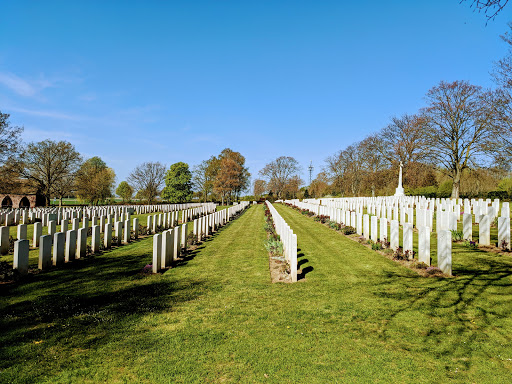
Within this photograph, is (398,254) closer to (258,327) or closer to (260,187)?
(258,327)

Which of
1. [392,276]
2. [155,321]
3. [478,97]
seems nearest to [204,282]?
[155,321]

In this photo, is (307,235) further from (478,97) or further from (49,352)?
(478,97)

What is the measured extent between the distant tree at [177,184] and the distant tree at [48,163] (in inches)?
863

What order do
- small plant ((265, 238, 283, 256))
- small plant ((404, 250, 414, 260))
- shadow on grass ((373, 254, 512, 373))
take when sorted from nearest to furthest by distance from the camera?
shadow on grass ((373, 254, 512, 373)) → small plant ((404, 250, 414, 260)) → small plant ((265, 238, 283, 256))

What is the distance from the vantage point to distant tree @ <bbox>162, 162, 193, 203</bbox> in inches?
Answer: 2399

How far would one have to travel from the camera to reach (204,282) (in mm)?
6828

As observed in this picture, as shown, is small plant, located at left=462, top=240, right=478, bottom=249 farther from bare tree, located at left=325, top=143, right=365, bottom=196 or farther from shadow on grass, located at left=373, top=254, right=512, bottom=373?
bare tree, located at left=325, top=143, right=365, bottom=196

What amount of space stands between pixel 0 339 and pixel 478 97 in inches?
1503

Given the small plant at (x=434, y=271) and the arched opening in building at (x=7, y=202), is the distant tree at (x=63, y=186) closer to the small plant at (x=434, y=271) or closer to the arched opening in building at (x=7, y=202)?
the arched opening in building at (x=7, y=202)

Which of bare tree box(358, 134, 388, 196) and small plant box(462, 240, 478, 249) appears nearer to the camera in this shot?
small plant box(462, 240, 478, 249)

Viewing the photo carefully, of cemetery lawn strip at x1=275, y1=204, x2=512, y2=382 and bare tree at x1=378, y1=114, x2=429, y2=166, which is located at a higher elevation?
bare tree at x1=378, y1=114, x2=429, y2=166

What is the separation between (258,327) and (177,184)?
59351 millimetres

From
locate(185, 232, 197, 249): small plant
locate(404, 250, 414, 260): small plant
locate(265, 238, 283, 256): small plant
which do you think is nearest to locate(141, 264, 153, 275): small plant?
locate(185, 232, 197, 249): small plant

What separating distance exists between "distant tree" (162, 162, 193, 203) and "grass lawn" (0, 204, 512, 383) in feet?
180
